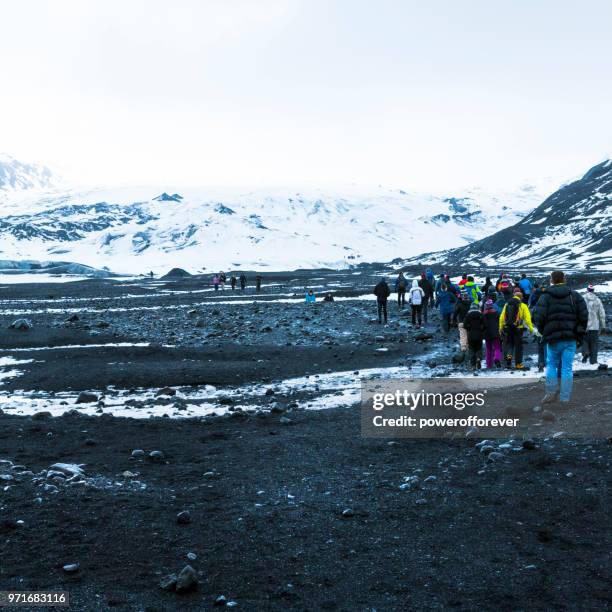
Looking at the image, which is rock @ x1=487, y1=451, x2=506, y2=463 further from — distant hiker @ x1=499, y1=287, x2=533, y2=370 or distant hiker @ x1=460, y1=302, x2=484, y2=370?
distant hiker @ x1=460, y1=302, x2=484, y2=370

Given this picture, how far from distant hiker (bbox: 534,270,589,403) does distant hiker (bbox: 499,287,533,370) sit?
4432mm

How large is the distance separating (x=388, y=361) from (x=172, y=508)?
12406 millimetres

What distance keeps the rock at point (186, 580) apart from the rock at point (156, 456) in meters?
4.12

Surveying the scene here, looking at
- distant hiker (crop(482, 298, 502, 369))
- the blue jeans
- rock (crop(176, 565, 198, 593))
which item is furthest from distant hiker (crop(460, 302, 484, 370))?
rock (crop(176, 565, 198, 593))

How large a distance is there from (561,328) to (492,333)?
567 centimetres

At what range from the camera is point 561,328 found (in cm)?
1091

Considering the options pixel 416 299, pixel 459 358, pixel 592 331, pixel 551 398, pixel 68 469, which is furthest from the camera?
pixel 416 299

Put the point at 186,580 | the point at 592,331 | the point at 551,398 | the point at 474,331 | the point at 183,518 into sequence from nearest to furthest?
the point at 186,580 < the point at 183,518 < the point at 551,398 < the point at 592,331 < the point at 474,331

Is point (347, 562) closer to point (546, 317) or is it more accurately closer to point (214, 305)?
point (546, 317)

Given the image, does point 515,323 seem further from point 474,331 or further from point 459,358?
point 459,358

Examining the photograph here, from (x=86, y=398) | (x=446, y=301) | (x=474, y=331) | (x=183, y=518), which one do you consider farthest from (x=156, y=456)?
(x=446, y=301)

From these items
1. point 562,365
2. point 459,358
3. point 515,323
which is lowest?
point 459,358

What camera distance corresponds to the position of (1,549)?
6.45 m

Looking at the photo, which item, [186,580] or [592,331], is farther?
[592,331]
